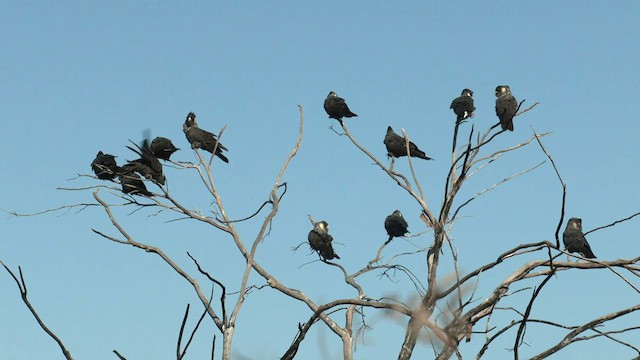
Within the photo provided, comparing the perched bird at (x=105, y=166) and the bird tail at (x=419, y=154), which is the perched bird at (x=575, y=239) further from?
the perched bird at (x=105, y=166)

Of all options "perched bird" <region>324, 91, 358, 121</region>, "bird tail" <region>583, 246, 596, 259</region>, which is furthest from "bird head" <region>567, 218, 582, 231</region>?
"perched bird" <region>324, 91, 358, 121</region>

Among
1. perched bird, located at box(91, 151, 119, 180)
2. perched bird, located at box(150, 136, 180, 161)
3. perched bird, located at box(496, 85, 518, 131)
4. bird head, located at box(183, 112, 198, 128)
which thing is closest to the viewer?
perched bird, located at box(496, 85, 518, 131)

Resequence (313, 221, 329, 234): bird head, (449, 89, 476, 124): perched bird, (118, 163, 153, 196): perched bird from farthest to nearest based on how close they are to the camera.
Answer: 1. (313, 221, 329, 234): bird head
2. (449, 89, 476, 124): perched bird
3. (118, 163, 153, 196): perched bird

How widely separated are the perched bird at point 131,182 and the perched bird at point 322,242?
254cm

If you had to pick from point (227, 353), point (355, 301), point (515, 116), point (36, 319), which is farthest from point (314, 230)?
point (36, 319)

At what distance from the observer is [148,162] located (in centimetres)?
872

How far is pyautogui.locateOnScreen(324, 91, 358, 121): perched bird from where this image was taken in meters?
12.6

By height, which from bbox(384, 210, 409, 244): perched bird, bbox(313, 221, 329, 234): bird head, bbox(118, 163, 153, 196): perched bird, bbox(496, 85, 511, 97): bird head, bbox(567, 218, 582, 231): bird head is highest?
bbox(496, 85, 511, 97): bird head

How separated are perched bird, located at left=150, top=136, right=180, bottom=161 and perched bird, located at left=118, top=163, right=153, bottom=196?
1.37m

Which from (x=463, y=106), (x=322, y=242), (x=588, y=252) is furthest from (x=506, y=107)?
(x=322, y=242)

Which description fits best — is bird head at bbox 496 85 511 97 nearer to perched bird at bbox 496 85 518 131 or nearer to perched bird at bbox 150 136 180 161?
perched bird at bbox 496 85 518 131

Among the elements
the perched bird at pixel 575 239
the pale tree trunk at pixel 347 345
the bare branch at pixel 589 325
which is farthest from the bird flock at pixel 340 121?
the bare branch at pixel 589 325

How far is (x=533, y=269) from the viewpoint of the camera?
7.13 meters

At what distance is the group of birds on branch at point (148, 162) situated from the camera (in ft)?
30.5
